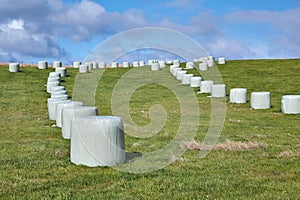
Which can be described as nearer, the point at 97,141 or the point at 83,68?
the point at 97,141

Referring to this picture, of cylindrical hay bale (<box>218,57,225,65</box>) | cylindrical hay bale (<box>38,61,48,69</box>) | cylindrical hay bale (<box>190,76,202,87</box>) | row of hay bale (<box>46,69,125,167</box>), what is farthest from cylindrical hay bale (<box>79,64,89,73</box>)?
row of hay bale (<box>46,69,125,167</box>)

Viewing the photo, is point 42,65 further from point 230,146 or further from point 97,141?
point 97,141

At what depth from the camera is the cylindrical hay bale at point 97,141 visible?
10352 millimetres

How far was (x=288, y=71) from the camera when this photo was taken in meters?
47.5

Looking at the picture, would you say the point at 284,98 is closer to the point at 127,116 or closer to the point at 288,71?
the point at 127,116

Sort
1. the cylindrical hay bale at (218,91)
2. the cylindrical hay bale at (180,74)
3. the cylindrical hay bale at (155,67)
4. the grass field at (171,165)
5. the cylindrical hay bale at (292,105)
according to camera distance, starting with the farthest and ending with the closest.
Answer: the cylindrical hay bale at (155,67), the cylindrical hay bale at (180,74), the cylindrical hay bale at (218,91), the cylindrical hay bale at (292,105), the grass field at (171,165)

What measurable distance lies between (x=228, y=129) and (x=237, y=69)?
36.6 meters

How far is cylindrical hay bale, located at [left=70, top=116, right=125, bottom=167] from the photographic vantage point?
1035 cm

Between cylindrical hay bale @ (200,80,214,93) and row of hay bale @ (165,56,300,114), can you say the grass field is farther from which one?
cylindrical hay bale @ (200,80,214,93)

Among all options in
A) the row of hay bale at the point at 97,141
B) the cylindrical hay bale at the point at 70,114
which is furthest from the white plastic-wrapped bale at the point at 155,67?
the row of hay bale at the point at 97,141

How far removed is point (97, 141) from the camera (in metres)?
10.4

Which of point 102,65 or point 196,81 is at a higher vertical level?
point 102,65

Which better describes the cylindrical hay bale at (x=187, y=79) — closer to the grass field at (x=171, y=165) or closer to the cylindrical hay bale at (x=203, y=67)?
the cylindrical hay bale at (x=203, y=67)

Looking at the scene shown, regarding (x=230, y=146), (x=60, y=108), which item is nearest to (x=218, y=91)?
(x=60, y=108)
